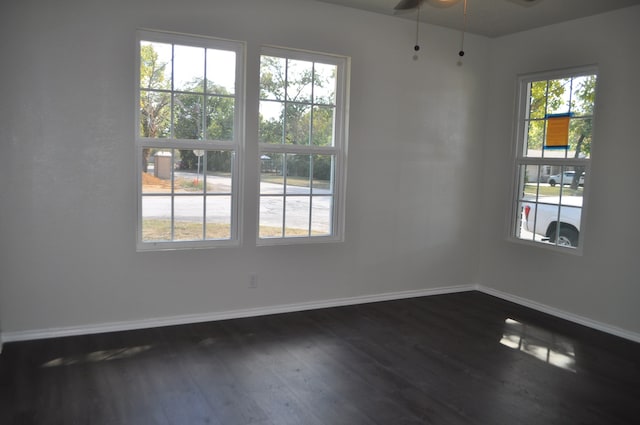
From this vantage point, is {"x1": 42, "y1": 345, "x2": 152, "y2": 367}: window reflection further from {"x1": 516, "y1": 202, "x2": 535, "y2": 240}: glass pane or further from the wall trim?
{"x1": 516, "y1": 202, "x2": 535, "y2": 240}: glass pane

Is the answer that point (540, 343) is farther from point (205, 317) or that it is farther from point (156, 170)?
point (156, 170)

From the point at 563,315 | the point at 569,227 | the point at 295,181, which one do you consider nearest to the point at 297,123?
the point at 295,181

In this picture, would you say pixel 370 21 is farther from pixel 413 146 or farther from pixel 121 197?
pixel 121 197

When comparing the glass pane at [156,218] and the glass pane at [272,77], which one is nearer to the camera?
the glass pane at [156,218]

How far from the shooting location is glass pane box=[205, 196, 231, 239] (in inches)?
160

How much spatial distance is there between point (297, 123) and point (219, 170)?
0.82m

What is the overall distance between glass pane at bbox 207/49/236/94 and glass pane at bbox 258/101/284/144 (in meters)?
Answer: 0.31

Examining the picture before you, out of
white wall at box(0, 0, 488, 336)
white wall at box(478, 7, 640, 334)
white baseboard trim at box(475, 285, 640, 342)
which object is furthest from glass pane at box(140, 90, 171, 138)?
white baseboard trim at box(475, 285, 640, 342)

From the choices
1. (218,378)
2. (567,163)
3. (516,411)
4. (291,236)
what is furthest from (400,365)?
(567,163)

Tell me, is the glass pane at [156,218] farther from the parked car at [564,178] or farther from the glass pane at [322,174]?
the parked car at [564,178]

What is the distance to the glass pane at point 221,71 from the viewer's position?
3945 mm

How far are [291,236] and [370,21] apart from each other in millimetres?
2089

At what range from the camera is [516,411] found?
2.77 metres

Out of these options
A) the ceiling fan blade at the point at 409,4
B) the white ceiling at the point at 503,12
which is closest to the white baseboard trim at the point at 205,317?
the white ceiling at the point at 503,12
